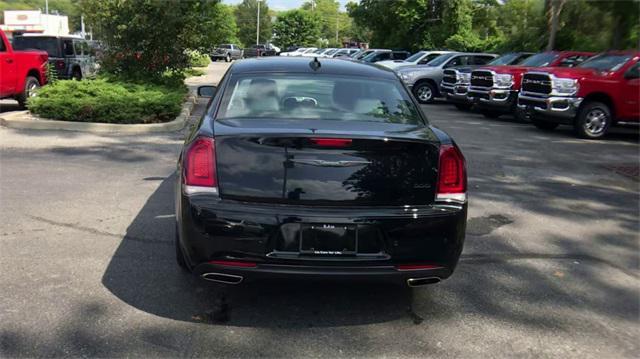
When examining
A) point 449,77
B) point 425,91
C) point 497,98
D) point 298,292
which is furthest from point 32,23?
point 298,292

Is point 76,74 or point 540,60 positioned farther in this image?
point 76,74

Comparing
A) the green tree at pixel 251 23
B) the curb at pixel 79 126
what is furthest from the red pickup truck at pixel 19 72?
the green tree at pixel 251 23

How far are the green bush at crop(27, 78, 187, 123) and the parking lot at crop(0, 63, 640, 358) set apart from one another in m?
3.94

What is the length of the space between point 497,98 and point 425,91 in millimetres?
5049

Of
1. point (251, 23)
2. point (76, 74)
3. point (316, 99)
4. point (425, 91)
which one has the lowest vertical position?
point (425, 91)

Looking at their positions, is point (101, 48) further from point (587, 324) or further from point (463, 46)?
point (463, 46)

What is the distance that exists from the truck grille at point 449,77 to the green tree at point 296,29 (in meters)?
75.0

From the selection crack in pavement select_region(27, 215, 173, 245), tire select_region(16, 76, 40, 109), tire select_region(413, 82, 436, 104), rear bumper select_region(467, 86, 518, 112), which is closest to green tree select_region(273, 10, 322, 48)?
tire select_region(413, 82, 436, 104)

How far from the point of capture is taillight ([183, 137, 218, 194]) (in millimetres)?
3646

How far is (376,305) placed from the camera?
4.20m

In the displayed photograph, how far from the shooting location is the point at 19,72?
13656 millimetres

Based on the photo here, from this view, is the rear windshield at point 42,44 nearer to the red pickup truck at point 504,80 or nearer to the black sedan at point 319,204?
the red pickup truck at point 504,80

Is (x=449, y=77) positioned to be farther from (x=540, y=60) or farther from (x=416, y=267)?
(x=416, y=267)

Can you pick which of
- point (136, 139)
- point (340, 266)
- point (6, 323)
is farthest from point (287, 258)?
point (136, 139)
